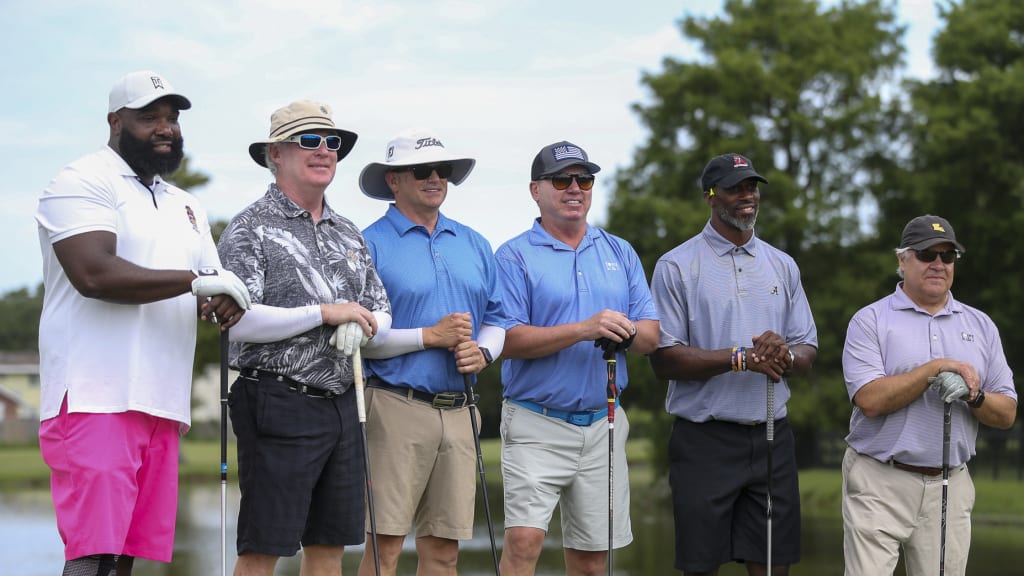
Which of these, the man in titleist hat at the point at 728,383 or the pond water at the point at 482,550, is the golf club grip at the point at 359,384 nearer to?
the man in titleist hat at the point at 728,383

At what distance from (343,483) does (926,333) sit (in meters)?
3.08

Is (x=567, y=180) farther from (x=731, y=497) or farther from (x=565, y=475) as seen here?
(x=731, y=497)

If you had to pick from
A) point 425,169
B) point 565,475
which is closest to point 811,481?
point 565,475

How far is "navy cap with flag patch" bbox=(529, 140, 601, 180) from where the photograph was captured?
256 inches

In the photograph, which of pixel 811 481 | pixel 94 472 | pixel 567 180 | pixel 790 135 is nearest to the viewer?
pixel 94 472

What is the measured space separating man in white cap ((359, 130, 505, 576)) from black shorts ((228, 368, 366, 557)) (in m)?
0.48

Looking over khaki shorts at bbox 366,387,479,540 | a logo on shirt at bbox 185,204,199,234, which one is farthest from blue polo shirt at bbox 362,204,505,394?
a logo on shirt at bbox 185,204,199,234

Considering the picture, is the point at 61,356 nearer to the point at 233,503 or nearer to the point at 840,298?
the point at 233,503

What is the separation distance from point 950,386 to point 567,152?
2.19 meters

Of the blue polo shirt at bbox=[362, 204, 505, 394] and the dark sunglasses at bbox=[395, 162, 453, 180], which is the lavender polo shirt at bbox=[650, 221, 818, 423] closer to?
the blue polo shirt at bbox=[362, 204, 505, 394]

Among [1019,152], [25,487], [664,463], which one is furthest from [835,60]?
[25,487]

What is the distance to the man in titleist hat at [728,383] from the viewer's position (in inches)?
252

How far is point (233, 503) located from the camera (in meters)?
24.3

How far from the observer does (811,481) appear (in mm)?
25047
